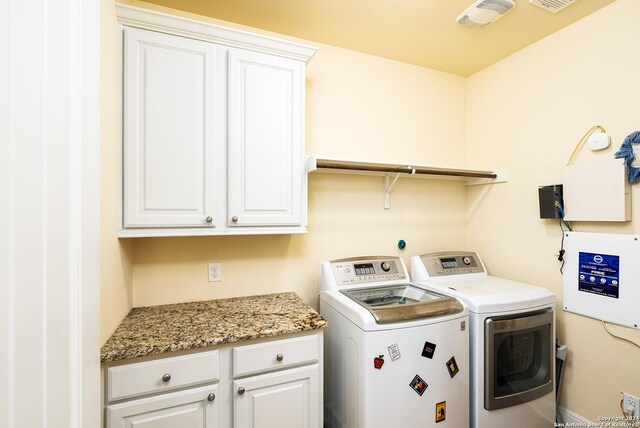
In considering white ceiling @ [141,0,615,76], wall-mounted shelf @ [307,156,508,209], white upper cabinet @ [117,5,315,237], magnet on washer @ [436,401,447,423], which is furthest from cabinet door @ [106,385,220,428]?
white ceiling @ [141,0,615,76]

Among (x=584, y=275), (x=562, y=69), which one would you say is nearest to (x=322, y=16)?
(x=562, y=69)

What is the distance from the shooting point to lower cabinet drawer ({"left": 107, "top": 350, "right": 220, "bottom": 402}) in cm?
124

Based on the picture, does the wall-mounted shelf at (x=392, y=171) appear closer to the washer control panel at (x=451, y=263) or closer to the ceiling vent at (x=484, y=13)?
the washer control panel at (x=451, y=263)

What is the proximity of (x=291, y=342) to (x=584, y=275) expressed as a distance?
1.81 metres

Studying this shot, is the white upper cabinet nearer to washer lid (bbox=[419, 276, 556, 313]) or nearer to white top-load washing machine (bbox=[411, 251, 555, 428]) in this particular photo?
washer lid (bbox=[419, 276, 556, 313])

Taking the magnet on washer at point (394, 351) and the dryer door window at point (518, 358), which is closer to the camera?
the magnet on washer at point (394, 351)

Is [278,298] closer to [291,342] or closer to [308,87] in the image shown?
[291,342]

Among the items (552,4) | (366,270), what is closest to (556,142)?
(552,4)

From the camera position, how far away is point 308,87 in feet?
7.09

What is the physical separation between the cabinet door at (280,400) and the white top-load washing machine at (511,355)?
0.92 meters

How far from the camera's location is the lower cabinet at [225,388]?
4.13ft

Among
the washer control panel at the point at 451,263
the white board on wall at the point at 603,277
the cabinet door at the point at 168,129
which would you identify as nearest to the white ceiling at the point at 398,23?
the cabinet door at the point at 168,129

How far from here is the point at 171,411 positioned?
51.8 inches

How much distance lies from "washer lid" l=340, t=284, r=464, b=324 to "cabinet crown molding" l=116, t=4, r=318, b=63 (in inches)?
59.4
